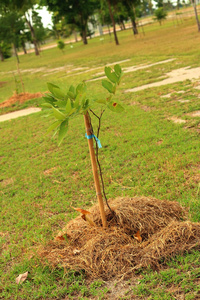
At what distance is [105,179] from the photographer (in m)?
3.79

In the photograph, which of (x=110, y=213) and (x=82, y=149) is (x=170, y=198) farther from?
(x=82, y=149)

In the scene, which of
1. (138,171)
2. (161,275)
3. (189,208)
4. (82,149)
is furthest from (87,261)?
(82,149)

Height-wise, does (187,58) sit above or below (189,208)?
above

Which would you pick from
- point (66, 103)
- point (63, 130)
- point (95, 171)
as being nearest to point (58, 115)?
point (63, 130)

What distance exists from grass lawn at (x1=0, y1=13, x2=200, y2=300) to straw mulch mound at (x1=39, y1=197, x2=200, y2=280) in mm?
66

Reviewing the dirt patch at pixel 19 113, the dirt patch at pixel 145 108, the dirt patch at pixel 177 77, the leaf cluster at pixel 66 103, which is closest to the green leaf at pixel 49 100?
the leaf cluster at pixel 66 103

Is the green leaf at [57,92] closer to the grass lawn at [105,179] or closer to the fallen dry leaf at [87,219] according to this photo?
the fallen dry leaf at [87,219]

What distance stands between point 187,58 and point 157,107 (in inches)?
192

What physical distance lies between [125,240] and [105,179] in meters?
1.39

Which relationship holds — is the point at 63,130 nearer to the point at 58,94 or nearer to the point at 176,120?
the point at 58,94

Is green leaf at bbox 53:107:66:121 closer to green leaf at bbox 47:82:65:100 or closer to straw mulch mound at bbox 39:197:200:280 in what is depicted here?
green leaf at bbox 47:82:65:100

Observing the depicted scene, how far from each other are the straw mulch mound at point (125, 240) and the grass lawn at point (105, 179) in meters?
0.07

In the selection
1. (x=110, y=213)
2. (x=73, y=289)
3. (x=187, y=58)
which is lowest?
Answer: (x=73, y=289)

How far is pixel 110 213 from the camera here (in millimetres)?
2721
